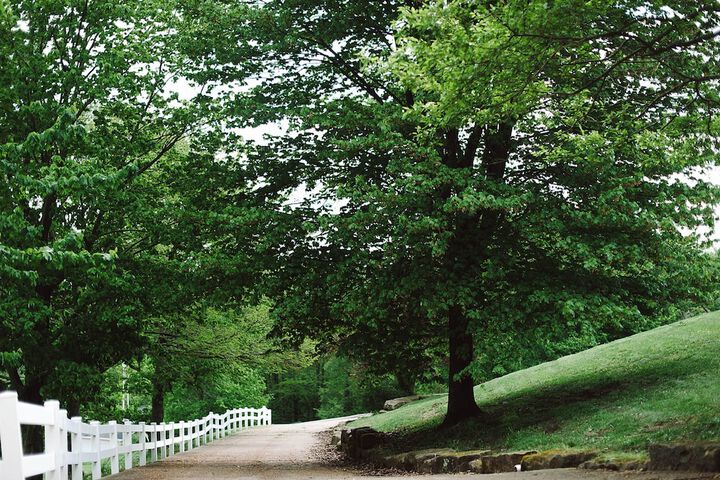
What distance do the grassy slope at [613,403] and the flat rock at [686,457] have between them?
201 centimetres

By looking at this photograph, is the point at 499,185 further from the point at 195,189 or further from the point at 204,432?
the point at 204,432

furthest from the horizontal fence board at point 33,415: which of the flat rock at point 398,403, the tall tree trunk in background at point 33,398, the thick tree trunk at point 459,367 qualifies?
the flat rock at point 398,403

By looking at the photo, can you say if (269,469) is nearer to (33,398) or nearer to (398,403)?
(33,398)

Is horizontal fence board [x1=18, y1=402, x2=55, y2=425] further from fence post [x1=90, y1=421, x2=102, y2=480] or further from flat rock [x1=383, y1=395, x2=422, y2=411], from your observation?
flat rock [x1=383, y1=395, x2=422, y2=411]

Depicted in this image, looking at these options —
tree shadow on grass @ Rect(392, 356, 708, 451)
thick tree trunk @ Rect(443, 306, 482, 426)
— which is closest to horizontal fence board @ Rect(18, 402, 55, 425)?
tree shadow on grass @ Rect(392, 356, 708, 451)

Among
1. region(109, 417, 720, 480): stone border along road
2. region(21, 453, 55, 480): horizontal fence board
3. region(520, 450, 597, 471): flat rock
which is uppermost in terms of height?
region(21, 453, 55, 480): horizontal fence board

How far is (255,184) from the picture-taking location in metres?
18.5

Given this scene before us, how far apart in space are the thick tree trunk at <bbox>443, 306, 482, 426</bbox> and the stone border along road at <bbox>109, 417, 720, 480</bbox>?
11.1 ft

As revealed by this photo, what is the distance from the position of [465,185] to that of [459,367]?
4.76 m

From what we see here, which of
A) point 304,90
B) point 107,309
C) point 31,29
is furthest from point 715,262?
point 31,29

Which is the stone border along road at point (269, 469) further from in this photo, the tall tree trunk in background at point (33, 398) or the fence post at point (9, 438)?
the fence post at point (9, 438)

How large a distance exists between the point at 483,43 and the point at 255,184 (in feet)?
31.1

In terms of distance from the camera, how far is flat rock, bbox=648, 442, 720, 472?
8.00 m

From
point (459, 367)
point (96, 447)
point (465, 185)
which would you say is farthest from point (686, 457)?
point (459, 367)
